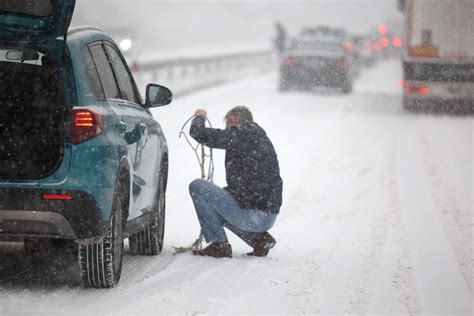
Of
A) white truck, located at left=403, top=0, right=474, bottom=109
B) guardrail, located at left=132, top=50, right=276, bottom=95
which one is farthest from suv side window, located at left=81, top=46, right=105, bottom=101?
guardrail, located at left=132, top=50, right=276, bottom=95

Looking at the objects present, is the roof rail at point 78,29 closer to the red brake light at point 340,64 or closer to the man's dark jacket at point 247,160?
the man's dark jacket at point 247,160

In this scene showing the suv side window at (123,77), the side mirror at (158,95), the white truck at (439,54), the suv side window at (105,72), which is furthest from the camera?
the white truck at (439,54)

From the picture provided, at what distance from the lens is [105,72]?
7.59 metres

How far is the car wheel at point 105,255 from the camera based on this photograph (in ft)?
22.7

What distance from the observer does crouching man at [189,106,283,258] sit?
8.68 m

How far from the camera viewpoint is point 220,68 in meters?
37.8

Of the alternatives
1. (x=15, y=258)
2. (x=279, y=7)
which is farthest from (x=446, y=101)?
(x=279, y=7)

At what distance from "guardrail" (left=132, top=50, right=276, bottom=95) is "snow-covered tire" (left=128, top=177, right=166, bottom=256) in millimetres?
16926

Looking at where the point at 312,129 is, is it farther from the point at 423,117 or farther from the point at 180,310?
the point at 180,310

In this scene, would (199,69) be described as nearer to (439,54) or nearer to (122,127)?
(439,54)

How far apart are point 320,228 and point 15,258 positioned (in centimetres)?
354

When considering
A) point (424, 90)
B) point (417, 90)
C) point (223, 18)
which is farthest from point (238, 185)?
point (223, 18)

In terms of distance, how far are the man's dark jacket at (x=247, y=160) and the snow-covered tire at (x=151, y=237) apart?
0.55m

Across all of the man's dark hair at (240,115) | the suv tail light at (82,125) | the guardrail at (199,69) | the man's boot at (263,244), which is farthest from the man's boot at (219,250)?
the guardrail at (199,69)
